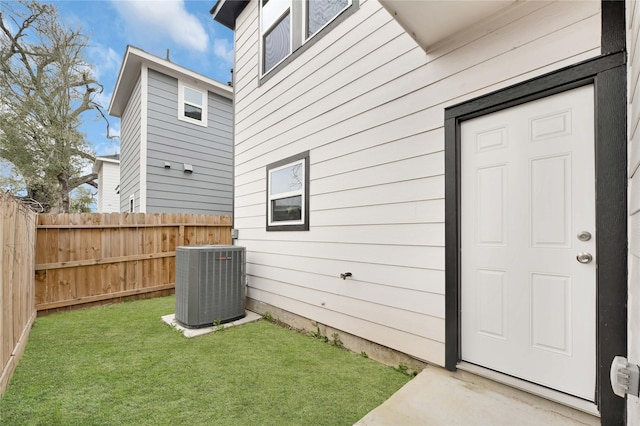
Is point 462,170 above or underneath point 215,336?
above

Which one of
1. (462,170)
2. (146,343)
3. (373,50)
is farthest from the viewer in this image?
(146,343)

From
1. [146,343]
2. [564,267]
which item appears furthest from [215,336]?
[564,267]

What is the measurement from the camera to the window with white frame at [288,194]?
3.77 m

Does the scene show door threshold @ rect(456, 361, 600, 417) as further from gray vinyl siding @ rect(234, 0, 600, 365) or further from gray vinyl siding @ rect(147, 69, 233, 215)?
gray vinyl siding @ rect(147, 69, 233, 215)

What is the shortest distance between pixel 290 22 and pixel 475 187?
365cm

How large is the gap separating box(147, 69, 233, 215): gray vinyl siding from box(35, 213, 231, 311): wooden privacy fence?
1.63m

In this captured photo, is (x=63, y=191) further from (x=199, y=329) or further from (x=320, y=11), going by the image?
(x=320, y=11)

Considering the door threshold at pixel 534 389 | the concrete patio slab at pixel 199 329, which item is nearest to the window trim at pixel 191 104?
the concrete patio slab at pixel 199 329

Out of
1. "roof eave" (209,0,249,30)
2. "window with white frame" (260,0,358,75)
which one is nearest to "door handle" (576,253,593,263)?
"window with white frame" (260,0,358,75)

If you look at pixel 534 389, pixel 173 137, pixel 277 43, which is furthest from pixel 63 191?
pixel 534 389

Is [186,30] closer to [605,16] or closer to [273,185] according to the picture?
[273,185]

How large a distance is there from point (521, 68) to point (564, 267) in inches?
54.5

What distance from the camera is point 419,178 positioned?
8.27 ft

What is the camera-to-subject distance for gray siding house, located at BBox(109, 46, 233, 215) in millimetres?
7109
